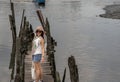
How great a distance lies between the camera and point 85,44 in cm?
3859

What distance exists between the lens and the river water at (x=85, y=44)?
27984mm

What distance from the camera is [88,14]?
65312mm

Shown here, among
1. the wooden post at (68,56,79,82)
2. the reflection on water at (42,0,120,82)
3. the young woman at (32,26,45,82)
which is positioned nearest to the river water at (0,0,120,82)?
the reflection on water at (42,0,120,82)

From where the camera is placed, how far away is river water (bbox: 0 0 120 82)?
91.8ft

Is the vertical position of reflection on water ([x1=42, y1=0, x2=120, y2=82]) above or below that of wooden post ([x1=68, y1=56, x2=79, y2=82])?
above

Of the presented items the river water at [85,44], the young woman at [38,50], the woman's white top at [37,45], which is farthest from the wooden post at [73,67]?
the river water at [85,44]

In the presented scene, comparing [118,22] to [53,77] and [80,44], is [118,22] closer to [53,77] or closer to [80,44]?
[80,44]

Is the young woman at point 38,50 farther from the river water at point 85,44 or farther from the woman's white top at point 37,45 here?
the river water at point 85,44

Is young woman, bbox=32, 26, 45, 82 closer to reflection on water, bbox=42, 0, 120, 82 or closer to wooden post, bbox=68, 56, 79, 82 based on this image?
wooden post, bbox=68, 56, 79, 82

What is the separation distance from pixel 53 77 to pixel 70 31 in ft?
98.7

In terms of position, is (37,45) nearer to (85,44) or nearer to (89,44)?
(85,44)

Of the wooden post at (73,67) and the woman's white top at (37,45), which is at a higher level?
the woman's white top at (37,45)

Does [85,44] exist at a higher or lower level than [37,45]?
higher

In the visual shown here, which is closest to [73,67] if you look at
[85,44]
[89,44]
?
[85,44]
